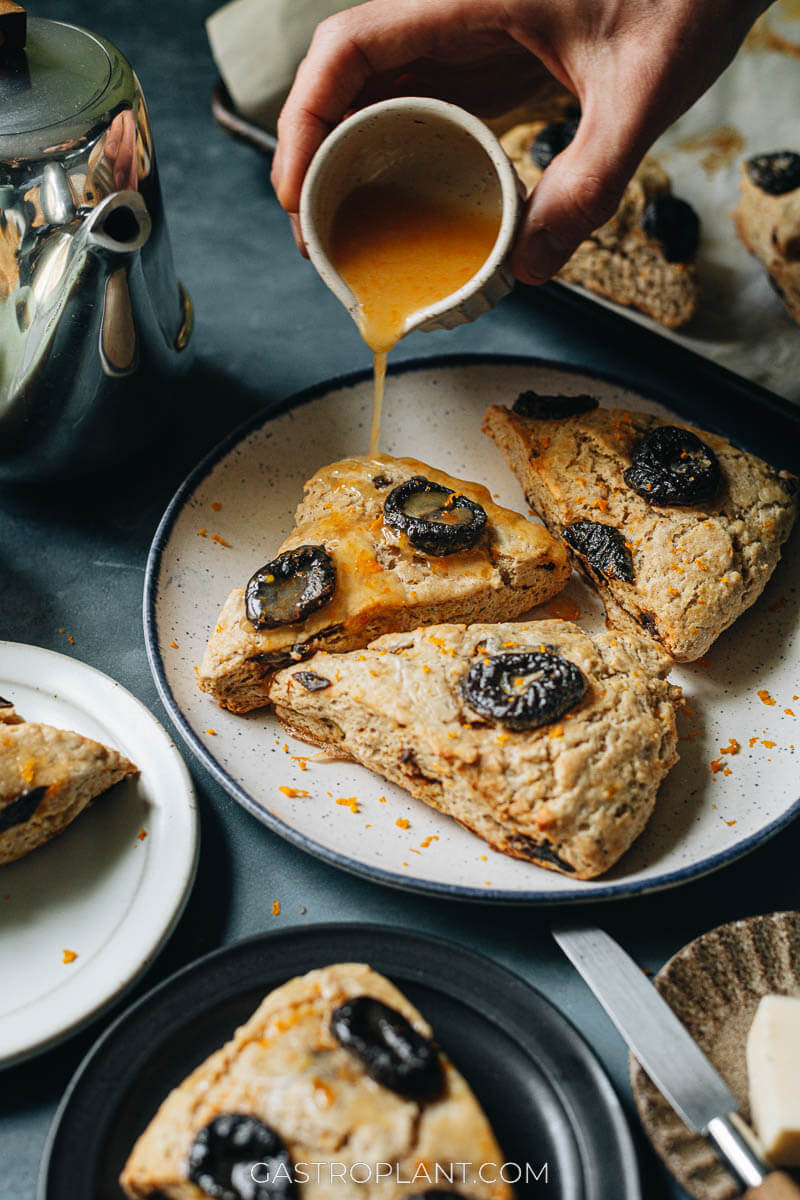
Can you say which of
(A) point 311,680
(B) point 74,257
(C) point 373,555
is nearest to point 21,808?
(A) point 311,680

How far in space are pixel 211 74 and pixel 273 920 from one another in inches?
179

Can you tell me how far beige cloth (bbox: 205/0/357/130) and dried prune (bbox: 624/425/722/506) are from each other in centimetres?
258

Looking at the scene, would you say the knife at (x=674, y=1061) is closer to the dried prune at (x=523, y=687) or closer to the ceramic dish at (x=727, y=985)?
the ceramic dish at (x=727, y=985)

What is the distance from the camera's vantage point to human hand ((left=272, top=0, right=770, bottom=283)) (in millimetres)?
3057

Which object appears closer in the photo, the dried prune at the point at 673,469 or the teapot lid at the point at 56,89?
the teapot lid at the point at 56,89

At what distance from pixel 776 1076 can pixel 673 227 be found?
3.23m

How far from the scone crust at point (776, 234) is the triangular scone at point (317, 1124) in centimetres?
333

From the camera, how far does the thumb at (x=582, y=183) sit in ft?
9.95

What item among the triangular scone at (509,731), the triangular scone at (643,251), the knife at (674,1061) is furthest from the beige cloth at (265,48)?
the knife at (674,1061)

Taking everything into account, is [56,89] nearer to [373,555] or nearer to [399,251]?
[399,251]

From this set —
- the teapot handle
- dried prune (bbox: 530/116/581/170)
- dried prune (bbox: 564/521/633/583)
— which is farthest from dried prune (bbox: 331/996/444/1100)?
dried prune (bbox: 530/116/581/170)

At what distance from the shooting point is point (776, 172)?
14.2 ft

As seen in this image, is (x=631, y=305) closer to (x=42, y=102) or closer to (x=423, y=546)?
(x=423, y=546)

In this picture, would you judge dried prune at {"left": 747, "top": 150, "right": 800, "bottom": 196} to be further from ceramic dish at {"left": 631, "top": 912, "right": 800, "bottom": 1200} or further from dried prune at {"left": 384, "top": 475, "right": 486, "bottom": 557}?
ceramic dish at {"left": 631, "top": 912, "right": 800, "bottom": 1200}
